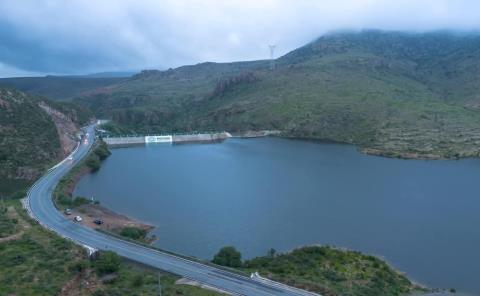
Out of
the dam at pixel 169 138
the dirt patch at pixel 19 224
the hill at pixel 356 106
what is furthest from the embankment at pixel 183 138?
the dirt patch at pixel 19 224

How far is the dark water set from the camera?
53750 millimetres

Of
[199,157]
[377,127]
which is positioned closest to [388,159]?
[377,127]

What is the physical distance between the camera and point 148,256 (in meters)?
46.8

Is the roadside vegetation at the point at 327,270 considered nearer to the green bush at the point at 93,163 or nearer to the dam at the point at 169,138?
the green bush at the point at 93,163

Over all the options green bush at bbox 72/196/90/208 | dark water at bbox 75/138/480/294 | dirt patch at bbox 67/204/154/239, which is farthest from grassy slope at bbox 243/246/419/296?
green bush at bbox 72/196/90/208

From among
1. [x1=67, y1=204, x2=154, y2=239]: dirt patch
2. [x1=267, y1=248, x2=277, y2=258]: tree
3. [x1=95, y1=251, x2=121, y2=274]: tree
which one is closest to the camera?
[x1=95, y1=251, x2=121, y2=274]: tree

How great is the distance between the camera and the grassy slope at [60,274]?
3841cm

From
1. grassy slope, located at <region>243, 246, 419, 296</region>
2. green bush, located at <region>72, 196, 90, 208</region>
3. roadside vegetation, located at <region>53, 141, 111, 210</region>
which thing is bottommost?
grassy slope, located at <region>243, 246, 419, 296</region>

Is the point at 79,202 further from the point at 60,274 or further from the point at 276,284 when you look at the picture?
the point at 276,284

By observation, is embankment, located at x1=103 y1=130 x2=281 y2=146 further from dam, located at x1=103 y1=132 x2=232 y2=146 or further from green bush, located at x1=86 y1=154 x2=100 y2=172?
green bush, located at x1=86 y1=154 x2=100 y2=172

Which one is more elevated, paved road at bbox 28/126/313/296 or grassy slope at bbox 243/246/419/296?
paved road at bbox 28/126/313/296

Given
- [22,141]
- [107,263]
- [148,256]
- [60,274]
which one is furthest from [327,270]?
[22,141]

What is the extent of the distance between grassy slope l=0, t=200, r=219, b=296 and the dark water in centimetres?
1149

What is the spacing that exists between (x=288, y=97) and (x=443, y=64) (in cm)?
7107
